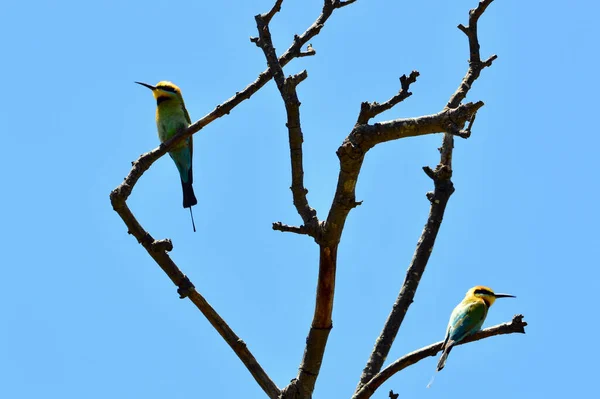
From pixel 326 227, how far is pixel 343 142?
383mm

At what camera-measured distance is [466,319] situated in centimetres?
476

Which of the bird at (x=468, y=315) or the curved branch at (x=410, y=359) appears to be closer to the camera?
the curved branch at (x=410, y=359)

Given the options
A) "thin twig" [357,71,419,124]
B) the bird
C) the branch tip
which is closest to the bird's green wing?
the bird

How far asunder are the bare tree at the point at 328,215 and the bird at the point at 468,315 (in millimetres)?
288

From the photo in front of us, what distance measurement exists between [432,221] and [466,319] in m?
0.73

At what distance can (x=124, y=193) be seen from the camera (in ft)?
12.2

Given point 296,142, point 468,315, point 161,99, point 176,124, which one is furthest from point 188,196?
point 296,142

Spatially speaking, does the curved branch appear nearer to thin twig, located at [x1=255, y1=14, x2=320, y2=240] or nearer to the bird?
the bird

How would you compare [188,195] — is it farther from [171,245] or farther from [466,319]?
[171,245]

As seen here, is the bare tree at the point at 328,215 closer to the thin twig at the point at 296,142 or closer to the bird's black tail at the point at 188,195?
the thin twig at the point at 296,142

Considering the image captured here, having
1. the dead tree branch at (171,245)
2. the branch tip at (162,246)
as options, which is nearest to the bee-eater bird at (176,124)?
the dead tree branch at (171,245)

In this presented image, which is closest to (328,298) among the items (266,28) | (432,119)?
(432,119)

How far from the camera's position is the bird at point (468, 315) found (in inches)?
163

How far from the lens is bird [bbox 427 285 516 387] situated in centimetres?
415
